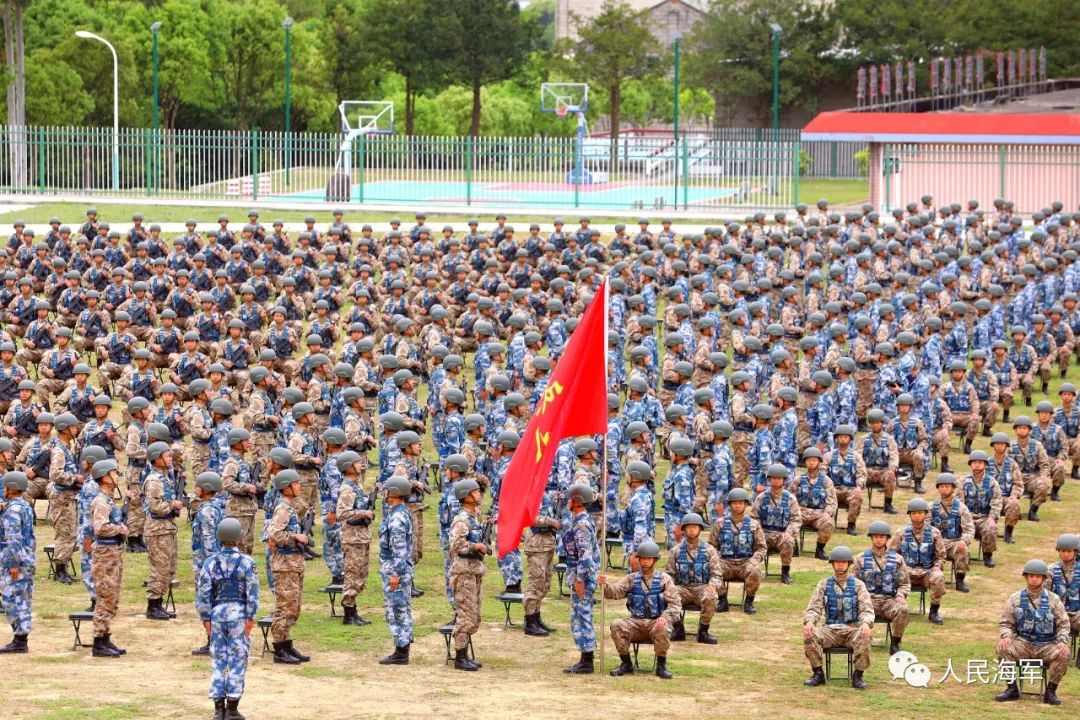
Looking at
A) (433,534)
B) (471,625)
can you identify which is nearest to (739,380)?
(433,534)

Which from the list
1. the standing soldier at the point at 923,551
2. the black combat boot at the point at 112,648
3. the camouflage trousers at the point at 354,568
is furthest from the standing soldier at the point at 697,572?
the black combat boot at the point at 112,648

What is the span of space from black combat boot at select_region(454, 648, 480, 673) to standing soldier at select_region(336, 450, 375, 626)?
1894 mm

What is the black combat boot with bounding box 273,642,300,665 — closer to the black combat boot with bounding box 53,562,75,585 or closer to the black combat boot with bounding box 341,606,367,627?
the black combat boot with bounding box 341,606,367,627

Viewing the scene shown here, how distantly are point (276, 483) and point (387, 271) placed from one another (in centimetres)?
1499

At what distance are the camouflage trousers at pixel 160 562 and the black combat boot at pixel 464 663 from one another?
11.5ft

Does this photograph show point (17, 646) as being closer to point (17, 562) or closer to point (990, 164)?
point (17, 562)

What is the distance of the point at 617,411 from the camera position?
25.6 meters

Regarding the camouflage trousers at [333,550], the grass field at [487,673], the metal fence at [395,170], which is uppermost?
the metal fence at [395,170]

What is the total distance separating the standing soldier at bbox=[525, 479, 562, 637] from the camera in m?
20.4

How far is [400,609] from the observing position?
63.3 feet

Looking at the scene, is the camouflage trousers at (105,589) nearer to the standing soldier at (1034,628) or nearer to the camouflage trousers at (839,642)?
the camouflage trousers at (839,642)

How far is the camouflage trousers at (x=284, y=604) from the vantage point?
19.5 metres

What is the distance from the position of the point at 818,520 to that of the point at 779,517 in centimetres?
125

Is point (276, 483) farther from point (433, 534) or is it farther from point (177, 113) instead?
point (177, 113)
